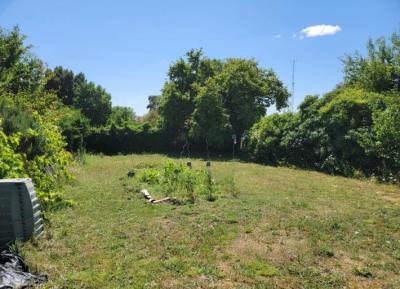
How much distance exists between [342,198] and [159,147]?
16.5 metres

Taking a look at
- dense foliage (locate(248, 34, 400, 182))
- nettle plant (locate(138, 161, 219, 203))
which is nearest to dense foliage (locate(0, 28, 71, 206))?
nettle plant (locate(138, 161, 219, 203))

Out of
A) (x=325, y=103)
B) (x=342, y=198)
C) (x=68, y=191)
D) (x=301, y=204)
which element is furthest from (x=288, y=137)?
(x=68, y=191)

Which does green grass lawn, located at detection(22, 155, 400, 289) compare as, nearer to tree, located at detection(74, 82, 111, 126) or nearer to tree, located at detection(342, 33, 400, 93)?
tree, located at detection(342, 33, 400, 93)

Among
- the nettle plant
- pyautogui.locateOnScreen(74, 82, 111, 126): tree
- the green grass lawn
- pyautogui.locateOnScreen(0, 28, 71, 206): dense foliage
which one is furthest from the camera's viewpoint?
pyautogui.locateOnScreen(74, 82, 111, 126): tree

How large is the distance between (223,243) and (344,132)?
423 inches

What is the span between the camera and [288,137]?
1695 cm

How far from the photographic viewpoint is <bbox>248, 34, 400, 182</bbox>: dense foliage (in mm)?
11867

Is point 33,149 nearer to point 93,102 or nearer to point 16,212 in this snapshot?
point 16,212

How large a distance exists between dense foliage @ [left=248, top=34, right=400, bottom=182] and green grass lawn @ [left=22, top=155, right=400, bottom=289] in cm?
361

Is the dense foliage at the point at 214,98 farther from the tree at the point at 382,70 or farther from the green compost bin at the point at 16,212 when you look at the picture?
the green compost bin at the point at 16,212

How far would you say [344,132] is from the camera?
47.6 feet

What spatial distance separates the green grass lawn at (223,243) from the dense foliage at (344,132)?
3615 millimetres

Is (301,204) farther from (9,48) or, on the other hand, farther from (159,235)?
(9,48)

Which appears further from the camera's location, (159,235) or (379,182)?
(379,182)
